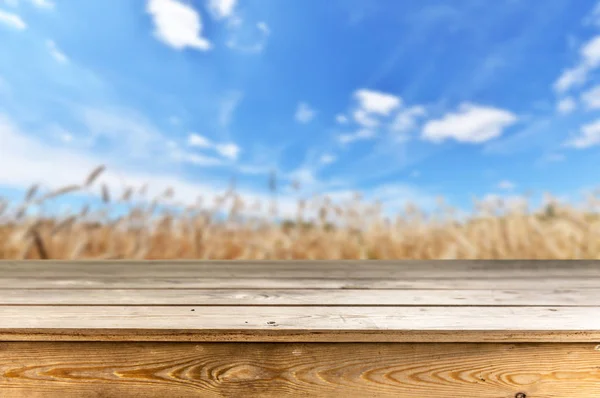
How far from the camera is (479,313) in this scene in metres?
0.82

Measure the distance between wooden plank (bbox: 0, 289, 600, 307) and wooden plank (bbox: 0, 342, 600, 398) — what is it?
0.14 meters

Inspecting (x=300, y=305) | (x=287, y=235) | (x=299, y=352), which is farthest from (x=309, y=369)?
(x=287, y=235)

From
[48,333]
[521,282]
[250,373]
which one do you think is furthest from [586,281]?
[48,333]

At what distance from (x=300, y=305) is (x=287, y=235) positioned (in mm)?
1312

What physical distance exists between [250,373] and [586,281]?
919 mm

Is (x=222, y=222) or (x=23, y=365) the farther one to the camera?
(x=222, y=222)

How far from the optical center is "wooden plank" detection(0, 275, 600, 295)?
1.09 metres

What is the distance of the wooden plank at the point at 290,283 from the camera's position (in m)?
1.09

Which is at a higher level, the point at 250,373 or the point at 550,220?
the point at 550,220

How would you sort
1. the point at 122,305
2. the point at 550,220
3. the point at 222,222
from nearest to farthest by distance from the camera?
the point at 122,305, the point at 222,222, the point at 550,220

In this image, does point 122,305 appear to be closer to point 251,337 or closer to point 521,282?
point 251,337

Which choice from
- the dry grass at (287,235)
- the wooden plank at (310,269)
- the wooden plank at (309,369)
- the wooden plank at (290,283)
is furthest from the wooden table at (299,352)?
the dry grass at (287,235)

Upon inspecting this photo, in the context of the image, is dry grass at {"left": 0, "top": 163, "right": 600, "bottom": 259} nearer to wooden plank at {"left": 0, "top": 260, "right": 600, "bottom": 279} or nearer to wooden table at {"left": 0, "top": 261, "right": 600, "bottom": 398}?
wooden plank at {"left": 0, "top": 260, "right": 600, "bottom": 279}

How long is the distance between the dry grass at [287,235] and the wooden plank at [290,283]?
0.85m
